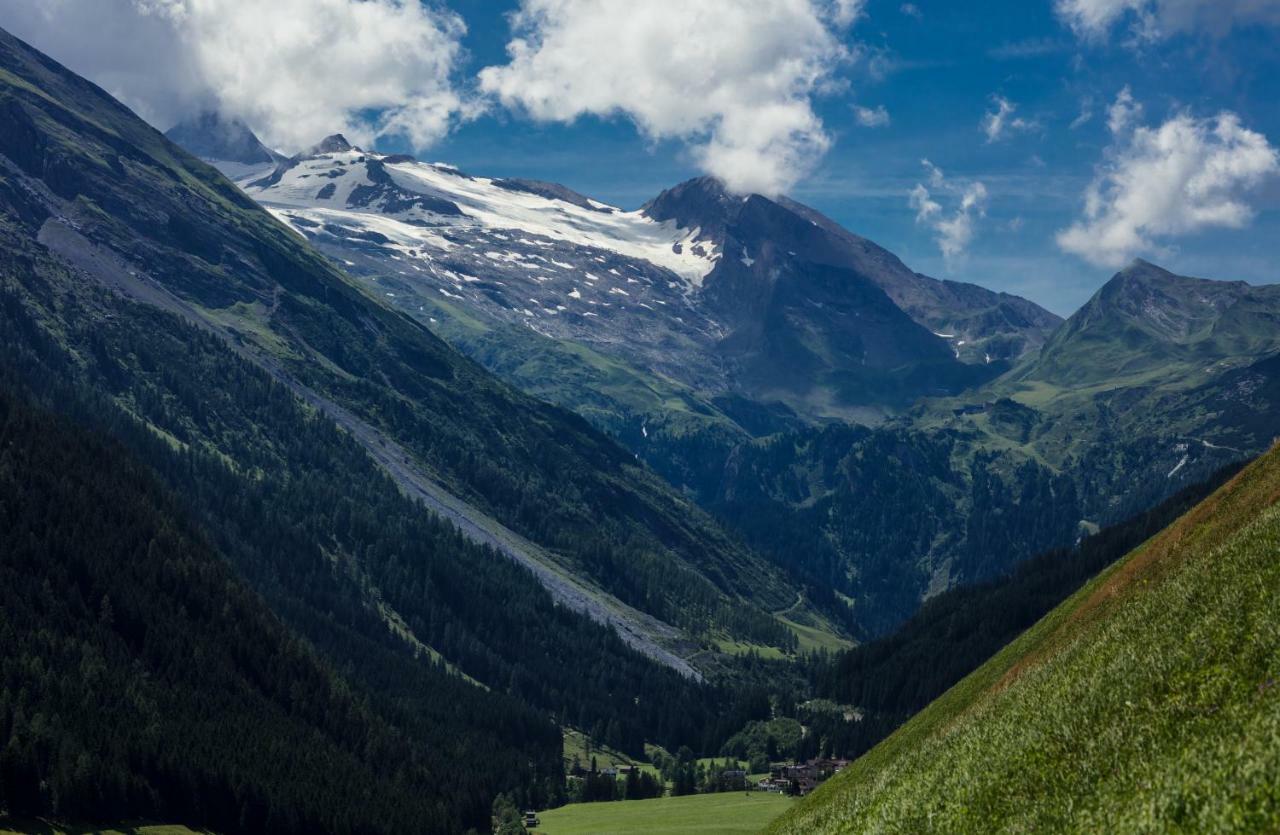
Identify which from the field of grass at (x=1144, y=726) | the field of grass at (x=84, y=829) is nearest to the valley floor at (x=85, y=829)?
the field of grass at (x=84, y=829)

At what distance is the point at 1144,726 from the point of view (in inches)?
2005

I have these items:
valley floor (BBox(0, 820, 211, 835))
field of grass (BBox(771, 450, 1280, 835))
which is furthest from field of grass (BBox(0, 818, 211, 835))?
field of grass (BBox(771, 450, 1280, 835))

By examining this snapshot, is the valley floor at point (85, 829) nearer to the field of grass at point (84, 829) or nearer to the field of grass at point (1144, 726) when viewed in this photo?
the field of grass at point (84, 829)

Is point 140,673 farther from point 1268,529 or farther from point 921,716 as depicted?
point 1268,529

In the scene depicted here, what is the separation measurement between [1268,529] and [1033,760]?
23471mm

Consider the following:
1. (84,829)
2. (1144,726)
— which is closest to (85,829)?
(84,829)

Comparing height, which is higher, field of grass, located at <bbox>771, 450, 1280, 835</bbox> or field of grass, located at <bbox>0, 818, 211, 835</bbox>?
field of grass, located at <bbox>771, 450, 1280, 835</bbox>

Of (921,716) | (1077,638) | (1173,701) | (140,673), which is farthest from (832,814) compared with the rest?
(140,673)

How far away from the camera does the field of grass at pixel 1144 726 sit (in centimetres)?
4128

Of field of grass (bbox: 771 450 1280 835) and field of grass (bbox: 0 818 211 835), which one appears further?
field of grass (bbox: 0 818 211 835)

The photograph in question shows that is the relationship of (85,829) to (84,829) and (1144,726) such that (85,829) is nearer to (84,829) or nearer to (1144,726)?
(84,829)

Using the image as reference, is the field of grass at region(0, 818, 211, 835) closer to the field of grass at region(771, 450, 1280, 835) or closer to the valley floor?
the valley floor

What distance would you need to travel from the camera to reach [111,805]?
489 feet

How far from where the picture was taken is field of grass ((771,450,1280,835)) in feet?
135
